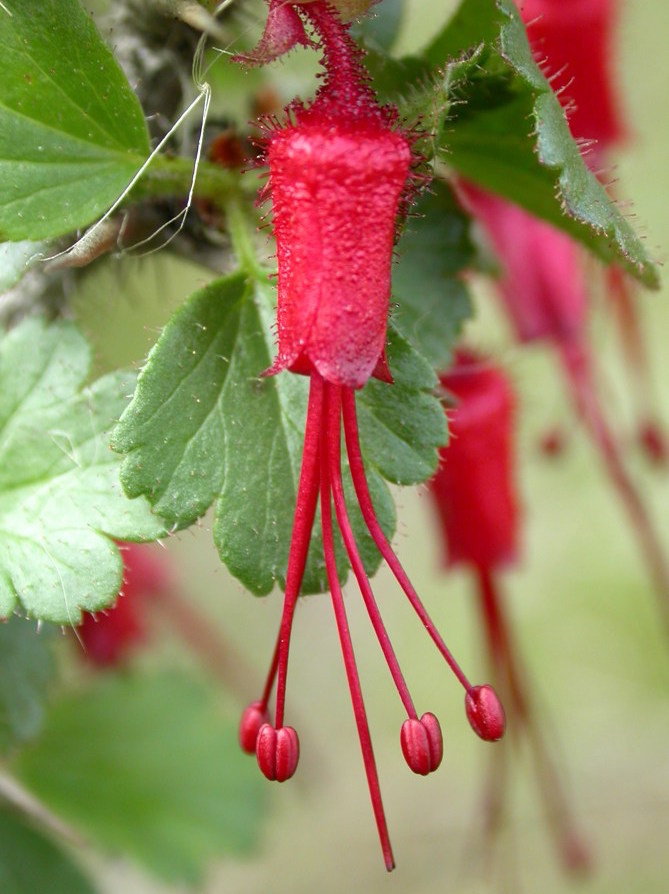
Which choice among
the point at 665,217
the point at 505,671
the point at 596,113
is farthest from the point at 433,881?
the point at 665,217

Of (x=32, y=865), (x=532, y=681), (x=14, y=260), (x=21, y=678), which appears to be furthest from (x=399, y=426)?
(x=532, y=681)

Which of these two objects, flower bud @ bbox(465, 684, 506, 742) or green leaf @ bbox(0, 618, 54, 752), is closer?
flower bud @ bbox(465, 684, 506, 742)

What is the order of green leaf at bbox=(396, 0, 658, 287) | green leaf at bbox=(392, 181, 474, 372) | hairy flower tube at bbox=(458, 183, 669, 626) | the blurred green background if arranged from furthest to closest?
the blurred green background < hairy flower tube at bbox=(458, 183, 669, 626) < green leaf at bbox=(392, 181, 474, 372) < green leaf at bbox=(396, 0, 658, 287)

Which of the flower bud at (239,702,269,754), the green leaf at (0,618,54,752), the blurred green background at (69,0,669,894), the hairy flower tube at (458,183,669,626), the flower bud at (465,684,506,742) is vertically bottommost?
the blurred green background at (69,0,669,894)

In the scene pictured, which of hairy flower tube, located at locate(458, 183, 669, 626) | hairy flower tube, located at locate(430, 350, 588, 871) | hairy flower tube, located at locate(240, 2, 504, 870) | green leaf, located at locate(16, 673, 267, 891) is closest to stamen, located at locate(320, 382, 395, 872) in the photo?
hairy flower tube, located at locate(240, 2, 504, 870)

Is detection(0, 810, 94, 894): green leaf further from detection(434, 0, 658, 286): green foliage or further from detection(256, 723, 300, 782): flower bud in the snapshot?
detection(434, 0, 658, 286): green foliage

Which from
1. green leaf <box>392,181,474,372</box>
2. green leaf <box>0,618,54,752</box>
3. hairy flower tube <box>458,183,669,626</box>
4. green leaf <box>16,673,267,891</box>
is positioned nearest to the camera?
green leaf <box>392,181,474,372</box>

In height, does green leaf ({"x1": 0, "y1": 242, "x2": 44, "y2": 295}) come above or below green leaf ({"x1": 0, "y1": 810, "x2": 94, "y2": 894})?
above

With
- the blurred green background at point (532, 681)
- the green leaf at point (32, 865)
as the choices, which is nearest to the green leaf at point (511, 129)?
the blurred green background at point (532, 681)

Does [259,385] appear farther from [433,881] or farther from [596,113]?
[433,881]

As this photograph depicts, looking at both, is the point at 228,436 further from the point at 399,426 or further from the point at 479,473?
the point at 479,473
